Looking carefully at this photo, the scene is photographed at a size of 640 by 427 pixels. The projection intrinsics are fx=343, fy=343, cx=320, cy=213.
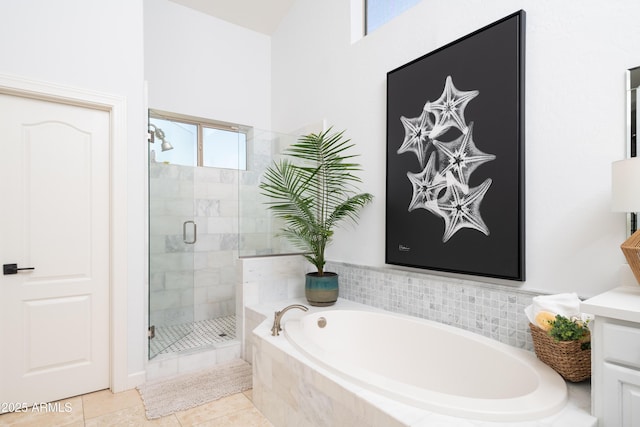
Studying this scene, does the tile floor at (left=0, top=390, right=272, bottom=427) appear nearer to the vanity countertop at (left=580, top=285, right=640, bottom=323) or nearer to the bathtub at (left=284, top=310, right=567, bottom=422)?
the bathtub at (left=284, top=310, right=567, bottom=422)

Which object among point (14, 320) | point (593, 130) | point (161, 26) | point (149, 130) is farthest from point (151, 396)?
point (161, 26)

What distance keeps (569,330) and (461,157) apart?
1.04 meters

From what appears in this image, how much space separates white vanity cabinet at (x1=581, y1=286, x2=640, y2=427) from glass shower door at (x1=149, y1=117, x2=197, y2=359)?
2.60 m

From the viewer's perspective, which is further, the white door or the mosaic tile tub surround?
the white door

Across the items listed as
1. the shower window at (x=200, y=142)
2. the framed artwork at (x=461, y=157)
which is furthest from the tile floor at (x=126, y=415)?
the shower window at (x=200, y=142)

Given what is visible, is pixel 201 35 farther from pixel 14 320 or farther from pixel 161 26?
pixel 14 320

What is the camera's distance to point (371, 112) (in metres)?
2.70

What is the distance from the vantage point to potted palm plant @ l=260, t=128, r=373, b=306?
2.64 m

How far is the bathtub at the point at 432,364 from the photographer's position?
3.91ft

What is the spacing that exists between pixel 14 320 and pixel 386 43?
10.2 feet

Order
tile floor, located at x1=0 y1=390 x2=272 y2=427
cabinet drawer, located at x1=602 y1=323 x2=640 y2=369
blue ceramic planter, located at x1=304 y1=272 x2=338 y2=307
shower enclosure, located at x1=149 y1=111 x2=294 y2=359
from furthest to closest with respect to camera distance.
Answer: shower enclosure, located at x1=149 y1=111 x2=294 y2=359, blue ceramic planter, located at x1=304 y1=272 x2=338 y2=307, tile floor, located at x1=0 y1=390 x2=272 y2=427, cabinet drawer, located at x1=602 y1=323 x2=640 y2=369

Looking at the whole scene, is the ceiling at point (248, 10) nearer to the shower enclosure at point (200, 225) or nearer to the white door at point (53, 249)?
the shower enclosure at point (200, 225)

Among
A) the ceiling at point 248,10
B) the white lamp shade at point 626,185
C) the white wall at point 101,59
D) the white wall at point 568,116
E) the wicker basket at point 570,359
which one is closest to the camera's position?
the white lamp shade at point 626,185

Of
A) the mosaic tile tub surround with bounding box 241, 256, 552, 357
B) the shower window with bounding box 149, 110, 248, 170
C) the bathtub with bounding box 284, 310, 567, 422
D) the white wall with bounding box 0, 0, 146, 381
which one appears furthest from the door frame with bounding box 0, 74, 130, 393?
the bathtub with bounding box 284, 310, 567, 422
